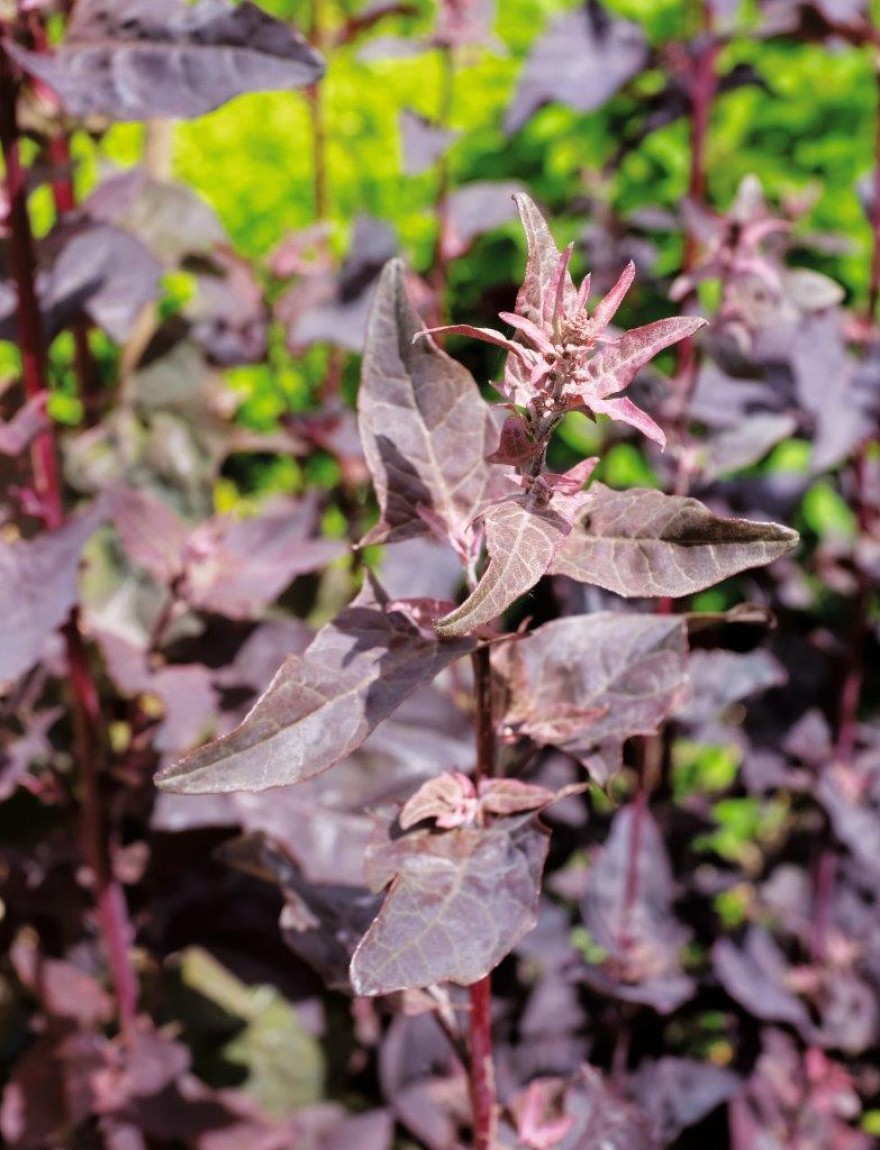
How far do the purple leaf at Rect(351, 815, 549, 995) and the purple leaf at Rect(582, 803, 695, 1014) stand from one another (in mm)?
874

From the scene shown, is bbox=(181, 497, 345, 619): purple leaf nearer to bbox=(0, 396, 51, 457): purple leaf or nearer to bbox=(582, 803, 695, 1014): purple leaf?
bbox=(0, 396, 51, 457): purple leaf

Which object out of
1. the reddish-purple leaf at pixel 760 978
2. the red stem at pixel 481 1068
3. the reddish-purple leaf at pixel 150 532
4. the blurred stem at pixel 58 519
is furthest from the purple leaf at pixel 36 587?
the reddish-purple leaf at pixel 760 978

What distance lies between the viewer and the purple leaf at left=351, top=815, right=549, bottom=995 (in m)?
0.87

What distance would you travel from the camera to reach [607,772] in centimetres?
105

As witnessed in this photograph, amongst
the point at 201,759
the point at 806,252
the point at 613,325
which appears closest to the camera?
the point at 201,759

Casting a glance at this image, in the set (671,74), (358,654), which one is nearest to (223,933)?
(358,654)

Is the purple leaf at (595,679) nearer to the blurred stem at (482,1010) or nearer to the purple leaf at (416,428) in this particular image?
the blurred stem at (482,1010)

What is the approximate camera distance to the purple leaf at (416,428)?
1000 millimetres

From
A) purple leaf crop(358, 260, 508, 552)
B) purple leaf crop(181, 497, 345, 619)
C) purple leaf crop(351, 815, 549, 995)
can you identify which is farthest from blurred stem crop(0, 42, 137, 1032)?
purple leaf crop(351, 815, 549, 995)

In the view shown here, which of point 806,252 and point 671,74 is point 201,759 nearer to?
point 671,74

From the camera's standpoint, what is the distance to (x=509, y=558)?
30.8 inches

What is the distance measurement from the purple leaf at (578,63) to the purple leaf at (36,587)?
3.87ft

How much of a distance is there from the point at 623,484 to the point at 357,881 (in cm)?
170

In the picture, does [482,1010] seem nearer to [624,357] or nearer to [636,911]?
[624,357]
